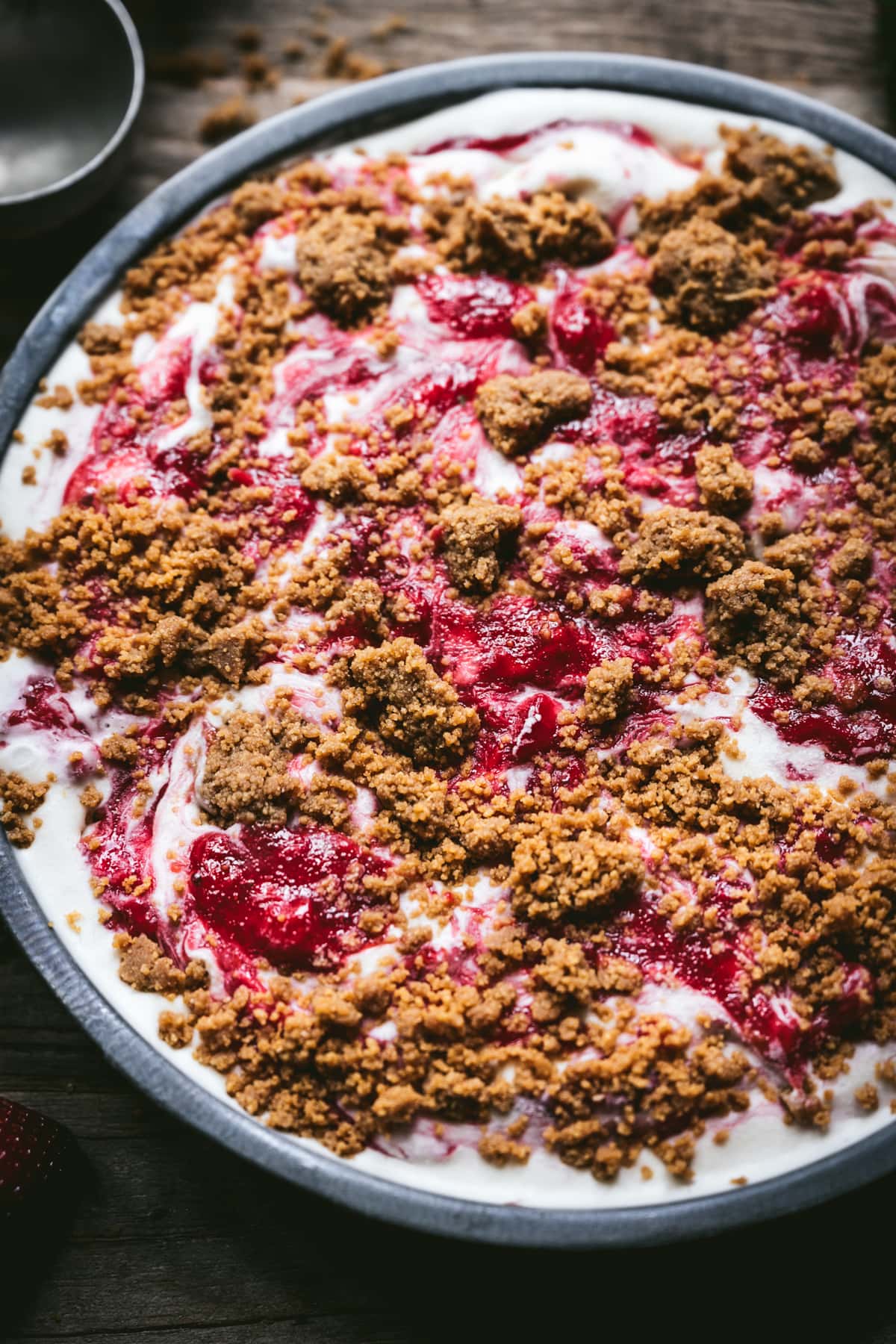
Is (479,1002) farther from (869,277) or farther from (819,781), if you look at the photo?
(869,277)

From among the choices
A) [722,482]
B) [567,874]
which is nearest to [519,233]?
[722,482]

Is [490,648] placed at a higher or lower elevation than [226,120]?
lower

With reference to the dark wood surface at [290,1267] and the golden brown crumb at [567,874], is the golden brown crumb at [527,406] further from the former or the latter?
the dark wood surface at [290,1267]

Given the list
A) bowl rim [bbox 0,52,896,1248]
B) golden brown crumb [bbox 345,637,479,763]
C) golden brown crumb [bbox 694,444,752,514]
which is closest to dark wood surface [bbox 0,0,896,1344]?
bowl rim [bbox 0,52,896,1248]

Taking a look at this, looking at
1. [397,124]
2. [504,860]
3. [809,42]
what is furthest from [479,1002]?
[809,42]

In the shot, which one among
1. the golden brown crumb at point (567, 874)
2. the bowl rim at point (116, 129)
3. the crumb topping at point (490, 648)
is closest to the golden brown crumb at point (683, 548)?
the crumb topping at point (490, 648)

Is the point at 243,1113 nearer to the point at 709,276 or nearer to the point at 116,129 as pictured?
the point at 709,276
